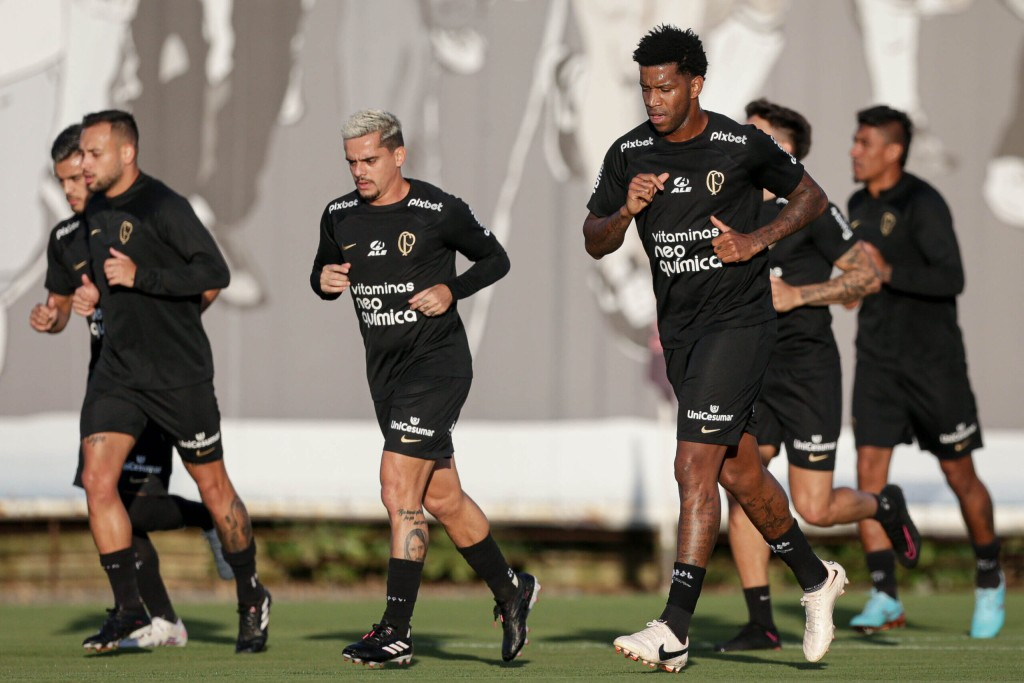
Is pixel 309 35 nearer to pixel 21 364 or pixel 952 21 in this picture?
pixel 21 364

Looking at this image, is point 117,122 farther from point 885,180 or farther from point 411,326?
point 885,180

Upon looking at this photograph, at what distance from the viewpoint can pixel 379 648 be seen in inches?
238

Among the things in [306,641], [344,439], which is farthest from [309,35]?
[306,641]

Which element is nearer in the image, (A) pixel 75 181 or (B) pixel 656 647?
(B) pixel 656 647

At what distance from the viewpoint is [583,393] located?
423 inches

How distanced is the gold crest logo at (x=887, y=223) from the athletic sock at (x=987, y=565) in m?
1.67

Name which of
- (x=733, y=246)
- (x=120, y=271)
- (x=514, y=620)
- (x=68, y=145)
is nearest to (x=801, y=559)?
(x=514, y=620)

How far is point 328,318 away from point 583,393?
70.7 inches

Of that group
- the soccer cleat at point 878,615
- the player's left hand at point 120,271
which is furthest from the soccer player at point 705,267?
the soccer cleat at point 878,615

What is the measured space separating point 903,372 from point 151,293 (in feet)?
12.5

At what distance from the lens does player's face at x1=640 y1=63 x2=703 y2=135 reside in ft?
19.3

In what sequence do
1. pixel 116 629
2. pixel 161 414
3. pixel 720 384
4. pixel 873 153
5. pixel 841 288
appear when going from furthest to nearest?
pixel 873 153
pixel 841 288
pixel 161 414
pixel 116 629
pixel 720 384

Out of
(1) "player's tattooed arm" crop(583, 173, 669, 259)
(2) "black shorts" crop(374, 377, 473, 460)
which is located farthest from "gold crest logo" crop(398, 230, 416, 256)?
(1) "player's tattooed arm" crop(583, 173, 669, 259)

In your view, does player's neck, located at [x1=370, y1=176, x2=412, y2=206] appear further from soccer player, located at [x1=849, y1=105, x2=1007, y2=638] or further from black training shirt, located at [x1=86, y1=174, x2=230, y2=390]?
soccer player, located at [x1=849, y1=105, x2=1007, y2=638]
